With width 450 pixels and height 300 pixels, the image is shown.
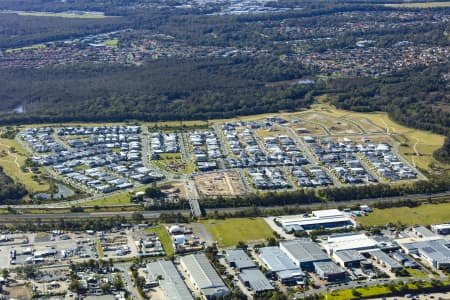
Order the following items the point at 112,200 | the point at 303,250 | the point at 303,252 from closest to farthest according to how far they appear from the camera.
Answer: the point at 303,252 < the point at 303,250 < the point at 112,200

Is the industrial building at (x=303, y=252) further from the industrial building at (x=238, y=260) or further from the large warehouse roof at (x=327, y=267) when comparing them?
the industrial building at (x=238, y=260)

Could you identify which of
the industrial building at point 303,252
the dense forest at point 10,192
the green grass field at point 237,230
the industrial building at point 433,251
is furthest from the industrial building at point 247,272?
the dense forest at point 10,192

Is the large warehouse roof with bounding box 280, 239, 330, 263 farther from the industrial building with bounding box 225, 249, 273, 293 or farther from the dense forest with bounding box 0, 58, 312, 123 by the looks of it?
the dense forest with bounding box 0, 58, 312, 123

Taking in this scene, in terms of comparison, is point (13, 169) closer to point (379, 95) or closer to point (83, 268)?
point (83, 268)

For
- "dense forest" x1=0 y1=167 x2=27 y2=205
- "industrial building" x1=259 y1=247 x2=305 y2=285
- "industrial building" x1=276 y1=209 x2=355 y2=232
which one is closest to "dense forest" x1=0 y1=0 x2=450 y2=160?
"industrial building" x1=276 y1=209 x2=355 y2=232

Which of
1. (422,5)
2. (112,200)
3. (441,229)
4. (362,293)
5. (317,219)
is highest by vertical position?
(422,5)

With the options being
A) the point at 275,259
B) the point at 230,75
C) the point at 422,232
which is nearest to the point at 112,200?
the point at 275,259

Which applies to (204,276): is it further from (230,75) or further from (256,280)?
(230,75)

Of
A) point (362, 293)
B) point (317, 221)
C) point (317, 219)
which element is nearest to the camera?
point (362, 293)
